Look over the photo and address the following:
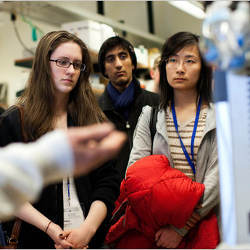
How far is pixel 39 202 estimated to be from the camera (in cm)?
143

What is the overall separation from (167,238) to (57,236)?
377mm

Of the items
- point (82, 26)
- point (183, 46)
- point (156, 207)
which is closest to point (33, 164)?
point (156, 207)

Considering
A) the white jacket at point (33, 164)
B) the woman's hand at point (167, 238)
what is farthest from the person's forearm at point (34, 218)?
the white jacket at point (33, 164)

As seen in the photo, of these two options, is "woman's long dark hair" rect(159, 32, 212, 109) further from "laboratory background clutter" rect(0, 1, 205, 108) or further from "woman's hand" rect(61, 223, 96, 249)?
"laboratory background clutter" rect(0, 1, 205, 108)

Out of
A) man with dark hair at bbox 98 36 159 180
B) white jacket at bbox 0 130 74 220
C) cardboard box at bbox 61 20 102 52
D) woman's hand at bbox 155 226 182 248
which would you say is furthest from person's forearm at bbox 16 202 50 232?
cardboard box at bbox 61 20 102 52

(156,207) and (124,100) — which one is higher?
(124,100)

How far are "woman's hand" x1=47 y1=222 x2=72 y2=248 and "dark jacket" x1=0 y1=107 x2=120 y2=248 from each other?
0.06 m

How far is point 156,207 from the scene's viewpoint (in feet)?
4.27

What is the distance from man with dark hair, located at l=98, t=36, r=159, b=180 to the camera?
208 centimetres

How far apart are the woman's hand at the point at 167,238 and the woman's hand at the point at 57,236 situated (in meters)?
0.31

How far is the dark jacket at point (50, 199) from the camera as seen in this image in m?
1.41

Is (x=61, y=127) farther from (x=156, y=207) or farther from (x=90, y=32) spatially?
(x=90, y=32)

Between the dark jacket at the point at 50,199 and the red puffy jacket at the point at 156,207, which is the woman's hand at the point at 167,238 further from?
the dark jacket at the point at 50,199

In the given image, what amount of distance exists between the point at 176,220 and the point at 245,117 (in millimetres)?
619
